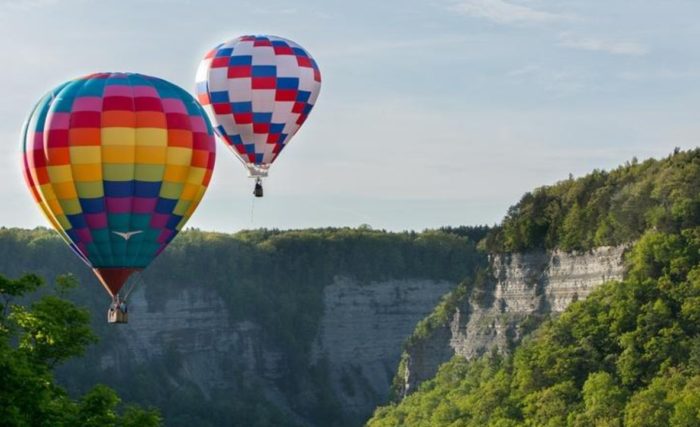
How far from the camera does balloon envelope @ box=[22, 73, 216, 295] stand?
53438 mm

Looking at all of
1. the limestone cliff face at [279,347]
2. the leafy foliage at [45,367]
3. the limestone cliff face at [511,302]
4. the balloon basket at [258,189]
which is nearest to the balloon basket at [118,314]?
the leafy foliage at [45,367]

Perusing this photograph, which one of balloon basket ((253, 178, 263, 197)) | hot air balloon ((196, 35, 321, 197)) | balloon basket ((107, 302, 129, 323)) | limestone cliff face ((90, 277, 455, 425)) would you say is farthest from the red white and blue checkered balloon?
limestone cliff face ((90, 277, 455, 425))

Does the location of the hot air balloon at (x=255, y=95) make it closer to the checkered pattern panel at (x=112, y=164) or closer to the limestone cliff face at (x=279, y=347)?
the checkered pattern panel at (x=112, y=164)

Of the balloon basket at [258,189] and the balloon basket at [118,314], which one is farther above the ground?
the balloon basket at [258,189]

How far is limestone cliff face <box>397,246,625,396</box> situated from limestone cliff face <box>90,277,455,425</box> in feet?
154

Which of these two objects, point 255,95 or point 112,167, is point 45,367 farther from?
point 255,95

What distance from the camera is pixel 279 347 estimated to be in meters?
150

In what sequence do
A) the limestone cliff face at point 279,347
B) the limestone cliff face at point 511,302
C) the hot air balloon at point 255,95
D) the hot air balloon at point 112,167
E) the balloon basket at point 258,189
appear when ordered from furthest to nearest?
the limestone cliff face at point 279,347
the limestone cliff face at point 511,302
the hot air balloon at point 255,95
the balloon basket at point 258,189
the hot air balloon at point 112,167

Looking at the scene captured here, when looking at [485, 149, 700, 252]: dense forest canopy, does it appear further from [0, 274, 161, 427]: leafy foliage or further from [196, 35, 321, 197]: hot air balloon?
[0, 274, 161, 427]: leafy foliage

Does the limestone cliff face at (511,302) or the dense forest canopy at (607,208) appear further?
the limestone cliff face at (511,302)

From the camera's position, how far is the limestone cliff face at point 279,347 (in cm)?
13838

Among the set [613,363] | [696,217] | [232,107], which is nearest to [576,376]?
[613,363]

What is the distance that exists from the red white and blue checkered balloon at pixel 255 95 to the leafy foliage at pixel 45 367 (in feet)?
72.6

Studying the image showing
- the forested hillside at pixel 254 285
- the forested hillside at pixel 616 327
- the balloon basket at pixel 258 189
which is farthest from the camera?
the forested hillside at pixel 254 285
